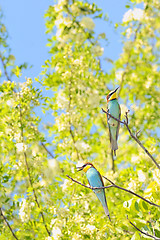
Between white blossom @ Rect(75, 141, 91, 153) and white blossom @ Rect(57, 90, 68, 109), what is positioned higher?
white blossom @ Rect(57, 90, 68, 109)

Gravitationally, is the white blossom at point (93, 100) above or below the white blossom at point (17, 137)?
above

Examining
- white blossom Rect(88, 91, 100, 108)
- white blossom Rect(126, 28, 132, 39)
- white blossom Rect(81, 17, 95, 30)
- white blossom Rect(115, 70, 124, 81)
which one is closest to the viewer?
white blossom Rect(88, 91, 100, 108)

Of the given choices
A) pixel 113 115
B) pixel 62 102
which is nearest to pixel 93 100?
pixel 62 102

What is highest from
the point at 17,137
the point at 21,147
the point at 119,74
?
the point at 119,74

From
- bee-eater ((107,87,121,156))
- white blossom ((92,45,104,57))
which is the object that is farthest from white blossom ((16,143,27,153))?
white blossom ((92,45,104,57))

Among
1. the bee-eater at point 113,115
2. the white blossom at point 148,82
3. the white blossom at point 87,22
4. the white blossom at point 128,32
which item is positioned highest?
the white blossom at point 128,32

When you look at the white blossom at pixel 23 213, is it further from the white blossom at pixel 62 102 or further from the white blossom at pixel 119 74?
the white blossom at pixel 119 74

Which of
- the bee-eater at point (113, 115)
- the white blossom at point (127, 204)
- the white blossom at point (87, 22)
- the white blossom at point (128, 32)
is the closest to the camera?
the bee-eater at point (113, 115)

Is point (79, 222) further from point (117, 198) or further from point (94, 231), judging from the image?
point (117, 198)

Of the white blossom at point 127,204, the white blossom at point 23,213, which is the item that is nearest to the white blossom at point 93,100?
the white blossom at point 23,213

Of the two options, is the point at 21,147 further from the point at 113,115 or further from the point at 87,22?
the point at 87,22

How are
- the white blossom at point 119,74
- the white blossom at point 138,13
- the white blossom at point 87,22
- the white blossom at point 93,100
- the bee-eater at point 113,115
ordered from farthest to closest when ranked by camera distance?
the white blossom at point 119,74 → the white blossom at point 138,13 → the white blossom at point 87,22 → the white blossom at point 93,100 → the bee-eater at point 113,115

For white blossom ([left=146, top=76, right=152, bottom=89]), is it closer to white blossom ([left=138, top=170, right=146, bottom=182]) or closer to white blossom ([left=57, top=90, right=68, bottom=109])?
white blossom ([left=57, top=90, right=68, bottom=109])

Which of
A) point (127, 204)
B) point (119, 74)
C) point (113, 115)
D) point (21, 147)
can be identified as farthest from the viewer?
point (119, 74)
